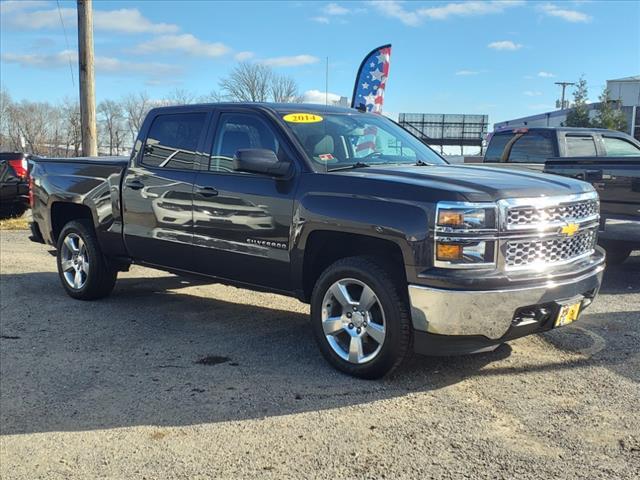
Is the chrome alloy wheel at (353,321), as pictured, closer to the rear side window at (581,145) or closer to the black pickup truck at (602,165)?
the black pickup truck at (602,165)

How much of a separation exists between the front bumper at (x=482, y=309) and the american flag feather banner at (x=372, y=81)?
12.1 meters

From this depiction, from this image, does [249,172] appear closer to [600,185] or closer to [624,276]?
[600,185]

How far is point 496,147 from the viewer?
38.1 ft

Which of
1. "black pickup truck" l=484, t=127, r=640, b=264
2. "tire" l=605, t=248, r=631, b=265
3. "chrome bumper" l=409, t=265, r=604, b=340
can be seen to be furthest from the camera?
"tire" l=605, t=248, r=631, b=265

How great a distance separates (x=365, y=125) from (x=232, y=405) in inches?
106

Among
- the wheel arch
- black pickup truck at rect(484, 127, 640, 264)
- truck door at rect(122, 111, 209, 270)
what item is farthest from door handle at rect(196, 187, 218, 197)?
black pickup truck at rect(484, 127, 640, 264)

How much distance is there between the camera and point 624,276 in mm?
7875

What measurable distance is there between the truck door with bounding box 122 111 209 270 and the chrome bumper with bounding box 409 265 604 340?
2.39m

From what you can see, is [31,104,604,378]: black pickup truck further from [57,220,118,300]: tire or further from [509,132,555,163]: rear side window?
[509,132,555,163]: rear side window

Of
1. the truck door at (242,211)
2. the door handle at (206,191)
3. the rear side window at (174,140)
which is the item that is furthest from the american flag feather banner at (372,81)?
the door handle at (206,191)

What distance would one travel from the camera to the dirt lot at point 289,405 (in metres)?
3.24

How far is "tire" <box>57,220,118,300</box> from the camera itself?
6656 mm

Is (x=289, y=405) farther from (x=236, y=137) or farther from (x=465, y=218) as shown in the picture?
(x=236, y=137)

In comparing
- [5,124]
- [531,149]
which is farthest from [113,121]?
[531,149]
